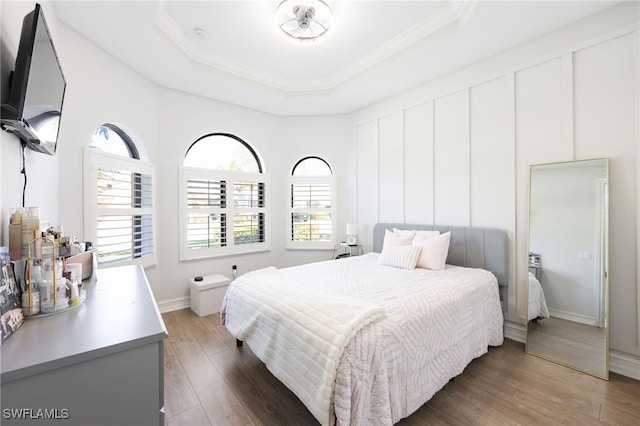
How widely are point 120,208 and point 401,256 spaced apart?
3.07 m

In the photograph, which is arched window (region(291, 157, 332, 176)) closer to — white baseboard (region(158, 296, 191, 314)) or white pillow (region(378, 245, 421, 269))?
white pillow (region(378, 245, 421, 269))

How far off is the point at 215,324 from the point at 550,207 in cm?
359

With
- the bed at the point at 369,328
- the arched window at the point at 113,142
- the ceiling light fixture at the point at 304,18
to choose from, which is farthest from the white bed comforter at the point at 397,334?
the ceiling light fixture at the point at 304,18

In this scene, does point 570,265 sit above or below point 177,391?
above

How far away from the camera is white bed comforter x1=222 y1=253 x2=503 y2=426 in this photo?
1.40 m

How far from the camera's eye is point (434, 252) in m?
2.85

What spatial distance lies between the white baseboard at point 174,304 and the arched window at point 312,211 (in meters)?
1.69

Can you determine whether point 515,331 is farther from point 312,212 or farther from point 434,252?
point 312,212

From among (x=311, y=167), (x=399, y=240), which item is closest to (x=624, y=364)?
(x=399, y=240)

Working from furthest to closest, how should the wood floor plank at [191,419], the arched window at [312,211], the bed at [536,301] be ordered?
the arched window at [312,211]
the bed at [536,301]
the wood floor plank at [191,419]

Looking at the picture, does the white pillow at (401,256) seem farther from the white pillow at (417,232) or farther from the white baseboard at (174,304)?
the white baseboard at (174,304)

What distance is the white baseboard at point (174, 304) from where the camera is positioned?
348 cm

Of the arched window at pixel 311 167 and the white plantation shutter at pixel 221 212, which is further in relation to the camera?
the arched window at pixel 311 167

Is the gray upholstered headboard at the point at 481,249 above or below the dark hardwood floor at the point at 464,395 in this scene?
above
